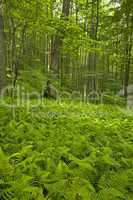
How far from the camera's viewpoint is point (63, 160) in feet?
14.6

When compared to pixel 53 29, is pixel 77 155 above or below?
below

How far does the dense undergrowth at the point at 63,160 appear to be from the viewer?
11.0 ft

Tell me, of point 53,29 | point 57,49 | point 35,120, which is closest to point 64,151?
point 35,120

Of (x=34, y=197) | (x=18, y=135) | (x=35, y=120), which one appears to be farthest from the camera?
(x=35, y=120)

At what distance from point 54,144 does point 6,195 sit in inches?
65.4

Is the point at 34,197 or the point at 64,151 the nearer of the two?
the point at 34,197

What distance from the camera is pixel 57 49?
1513 centimetres

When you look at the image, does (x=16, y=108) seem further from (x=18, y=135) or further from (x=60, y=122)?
(x=18, y=135)

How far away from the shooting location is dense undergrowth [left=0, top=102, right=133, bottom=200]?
11.0 ft

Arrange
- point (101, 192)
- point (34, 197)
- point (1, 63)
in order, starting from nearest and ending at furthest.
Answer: point (34, 197)
point (101, 192)
point (1, 63)

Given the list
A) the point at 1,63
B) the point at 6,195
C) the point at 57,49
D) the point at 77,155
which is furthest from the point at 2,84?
the point at 57,49

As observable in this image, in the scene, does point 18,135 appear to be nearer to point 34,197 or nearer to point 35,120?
point 35,120

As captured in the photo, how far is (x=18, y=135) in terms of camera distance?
16.5 feet

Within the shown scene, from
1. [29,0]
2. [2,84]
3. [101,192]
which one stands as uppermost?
[29,0]
